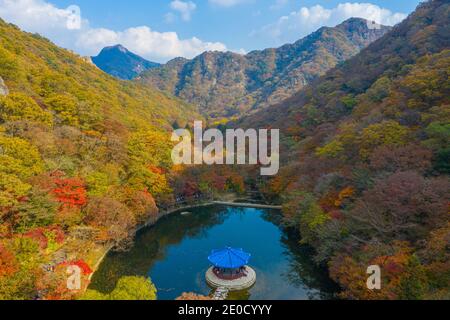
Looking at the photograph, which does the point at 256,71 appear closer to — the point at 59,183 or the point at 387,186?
the point at 59,183

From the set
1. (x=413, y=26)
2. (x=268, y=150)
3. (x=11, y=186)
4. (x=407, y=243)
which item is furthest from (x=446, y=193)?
(x=413, y=26)

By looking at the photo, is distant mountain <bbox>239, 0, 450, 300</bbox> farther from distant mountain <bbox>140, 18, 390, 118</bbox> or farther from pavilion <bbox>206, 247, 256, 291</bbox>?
distant mountain <bbox>140, 18, 390, 118</bbox>

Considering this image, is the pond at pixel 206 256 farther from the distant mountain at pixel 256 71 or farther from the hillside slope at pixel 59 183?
the distant mountain at pixel 256 71

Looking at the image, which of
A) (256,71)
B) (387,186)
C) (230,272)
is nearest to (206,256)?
(230,272)

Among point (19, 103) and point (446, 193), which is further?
point (19, 103)

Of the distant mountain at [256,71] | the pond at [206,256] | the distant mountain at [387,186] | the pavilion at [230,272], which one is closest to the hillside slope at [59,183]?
the pond at [206,256]

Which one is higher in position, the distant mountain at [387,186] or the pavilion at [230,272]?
the distant mountain at [387,186]
